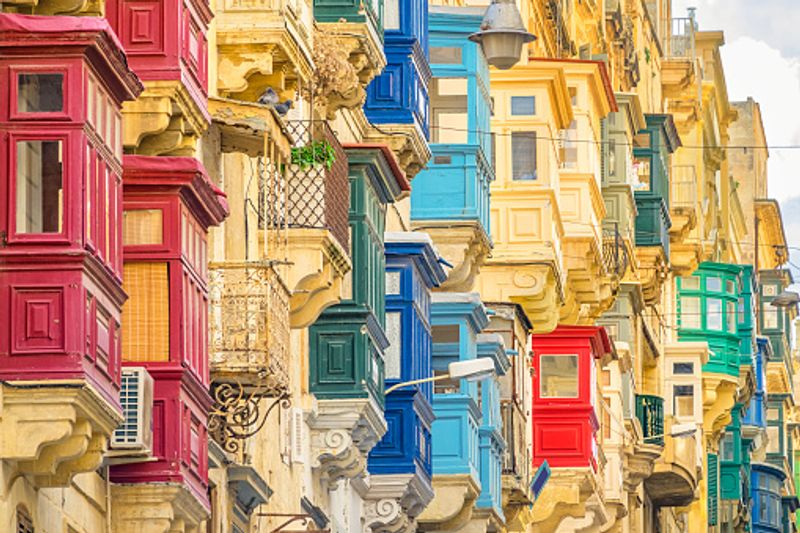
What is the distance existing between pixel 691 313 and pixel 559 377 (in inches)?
1378

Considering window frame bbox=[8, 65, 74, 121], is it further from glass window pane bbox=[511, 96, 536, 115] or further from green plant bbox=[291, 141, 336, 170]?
glass window pane bbox=[511, 96, 536, 115]

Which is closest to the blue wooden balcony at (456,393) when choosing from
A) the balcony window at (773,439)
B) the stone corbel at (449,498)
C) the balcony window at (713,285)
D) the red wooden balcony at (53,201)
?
the stone corbel at (449,498)

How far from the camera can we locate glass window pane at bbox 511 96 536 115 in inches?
2318

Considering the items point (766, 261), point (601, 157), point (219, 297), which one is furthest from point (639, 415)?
point (766, 261)

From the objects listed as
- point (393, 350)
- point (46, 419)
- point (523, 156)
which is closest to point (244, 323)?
point (46, 419)

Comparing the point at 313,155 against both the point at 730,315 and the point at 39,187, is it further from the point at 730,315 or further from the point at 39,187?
the point at 730,315

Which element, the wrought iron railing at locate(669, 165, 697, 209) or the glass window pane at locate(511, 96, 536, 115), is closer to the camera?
the glass window pane at locate(511, 96, 536, 115)

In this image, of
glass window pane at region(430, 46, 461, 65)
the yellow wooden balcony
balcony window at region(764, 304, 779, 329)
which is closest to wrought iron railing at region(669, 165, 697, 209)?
glass window pane at region(430, 46, 461, 65)

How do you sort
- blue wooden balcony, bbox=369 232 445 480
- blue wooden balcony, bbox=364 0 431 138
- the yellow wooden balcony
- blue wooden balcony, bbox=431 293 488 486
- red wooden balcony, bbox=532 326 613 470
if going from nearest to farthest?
the yellow wooden balcony < blue wooden balcony, bbox=369 232 445 480 < blue wooden balcony, bbox=364 0 431 138 < blue wooden balcony, bbox=431 293 488 486 < red wooden balcony, bbox=532 326 613 470

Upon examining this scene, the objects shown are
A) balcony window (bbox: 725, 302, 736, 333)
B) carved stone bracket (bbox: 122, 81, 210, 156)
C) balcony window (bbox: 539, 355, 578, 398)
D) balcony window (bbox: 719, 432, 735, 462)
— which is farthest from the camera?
balcony window (bbox: 719, 432, 735, 462)

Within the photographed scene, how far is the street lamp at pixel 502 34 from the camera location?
4062 cm

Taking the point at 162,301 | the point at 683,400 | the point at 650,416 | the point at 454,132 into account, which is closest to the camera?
the point at 162,301

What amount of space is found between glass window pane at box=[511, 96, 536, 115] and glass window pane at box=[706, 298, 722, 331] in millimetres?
41806

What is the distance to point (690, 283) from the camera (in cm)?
10006
